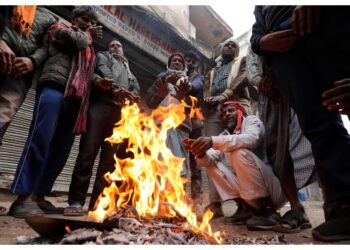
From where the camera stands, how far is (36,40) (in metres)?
2.90

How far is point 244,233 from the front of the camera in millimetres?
2432

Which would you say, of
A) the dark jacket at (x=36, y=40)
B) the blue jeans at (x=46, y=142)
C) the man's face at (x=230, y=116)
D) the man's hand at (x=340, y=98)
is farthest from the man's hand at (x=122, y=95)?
the man's hand at (x=340, y=98)

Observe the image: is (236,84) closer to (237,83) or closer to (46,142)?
(237,83)

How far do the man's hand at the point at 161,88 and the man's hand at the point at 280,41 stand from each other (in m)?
1.83

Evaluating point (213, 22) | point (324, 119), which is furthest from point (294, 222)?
point (213, 22)

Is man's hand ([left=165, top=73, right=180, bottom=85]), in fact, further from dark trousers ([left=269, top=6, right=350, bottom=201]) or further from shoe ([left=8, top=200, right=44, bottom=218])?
shoe ([left=8, top=200, right=44, bottom=218])

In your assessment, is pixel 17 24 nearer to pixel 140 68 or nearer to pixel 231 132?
pixel 231 132

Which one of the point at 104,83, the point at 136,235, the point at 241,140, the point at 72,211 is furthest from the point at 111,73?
the point at 136,235

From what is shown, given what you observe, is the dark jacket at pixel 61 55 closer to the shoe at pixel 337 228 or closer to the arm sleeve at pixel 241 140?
the arm sleeve at pixel 241 140

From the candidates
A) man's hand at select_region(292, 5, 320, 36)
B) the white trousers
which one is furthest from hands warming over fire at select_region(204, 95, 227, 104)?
man's hand at select_region(292, 5, 320, 36)

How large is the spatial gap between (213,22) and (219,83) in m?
8.90

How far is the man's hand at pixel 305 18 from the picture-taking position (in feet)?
6.22

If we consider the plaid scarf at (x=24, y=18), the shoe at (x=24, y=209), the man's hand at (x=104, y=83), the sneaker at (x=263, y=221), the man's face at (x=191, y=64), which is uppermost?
the man's face at (x=191, y=64)

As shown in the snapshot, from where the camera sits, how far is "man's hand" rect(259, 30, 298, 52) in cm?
212
